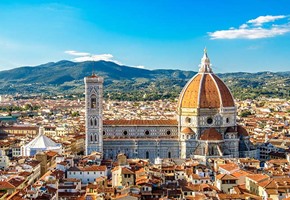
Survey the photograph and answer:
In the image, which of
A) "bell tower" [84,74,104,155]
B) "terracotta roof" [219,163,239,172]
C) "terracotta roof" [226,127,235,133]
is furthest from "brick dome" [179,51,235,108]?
"terracotta roof" [219,163,239,172]

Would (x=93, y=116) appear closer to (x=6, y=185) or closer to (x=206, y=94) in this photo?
(x=206, y=94)

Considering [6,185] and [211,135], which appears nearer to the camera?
[6,185]

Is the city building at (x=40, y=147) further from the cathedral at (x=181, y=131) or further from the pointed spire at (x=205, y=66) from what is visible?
the pointed spire at (x=205, y=66)

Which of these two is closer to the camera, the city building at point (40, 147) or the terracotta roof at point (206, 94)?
the city building at point (40, 147)

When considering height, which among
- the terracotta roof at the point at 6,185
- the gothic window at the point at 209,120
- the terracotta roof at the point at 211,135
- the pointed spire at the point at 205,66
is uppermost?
the pointed spire at the point at 205,66

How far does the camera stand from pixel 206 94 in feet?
200

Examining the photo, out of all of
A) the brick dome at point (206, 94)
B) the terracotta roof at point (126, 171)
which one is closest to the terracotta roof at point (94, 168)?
the terracotta roof at point (126, 171)

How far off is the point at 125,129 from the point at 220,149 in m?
11.5

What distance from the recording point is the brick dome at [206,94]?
60.6 meters

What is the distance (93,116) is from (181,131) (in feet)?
33.9

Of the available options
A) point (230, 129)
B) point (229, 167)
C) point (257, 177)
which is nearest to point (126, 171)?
point (229, 167)

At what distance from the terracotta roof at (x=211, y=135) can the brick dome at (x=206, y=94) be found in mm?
2988

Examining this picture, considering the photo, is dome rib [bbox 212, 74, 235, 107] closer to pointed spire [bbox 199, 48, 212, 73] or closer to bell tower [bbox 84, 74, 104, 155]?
pointed spire [bbox 199, 48, 212, 73]

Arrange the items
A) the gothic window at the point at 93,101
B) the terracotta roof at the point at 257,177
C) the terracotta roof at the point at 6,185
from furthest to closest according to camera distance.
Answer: the gothic window at the point at 93,101 < the terracotta roof at the point at 6,185 < the terracotta roof at the point at 257,177
